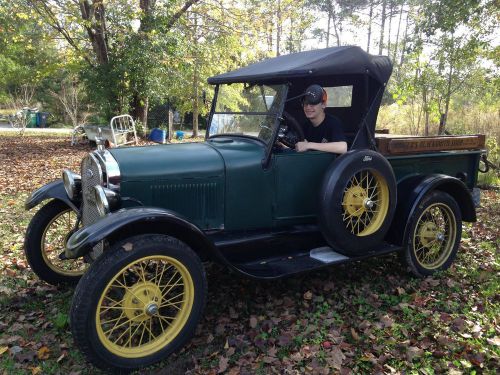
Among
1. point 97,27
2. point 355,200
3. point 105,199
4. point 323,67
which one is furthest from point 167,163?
point 97,27

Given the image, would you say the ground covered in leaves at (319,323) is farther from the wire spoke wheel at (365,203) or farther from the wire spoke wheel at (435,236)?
the wire spoke wheel at (365,203)

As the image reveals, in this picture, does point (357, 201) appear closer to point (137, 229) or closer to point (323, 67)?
point (323, 67)

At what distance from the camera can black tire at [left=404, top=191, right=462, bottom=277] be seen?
4039 millimetres

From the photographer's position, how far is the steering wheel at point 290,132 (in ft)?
12.5

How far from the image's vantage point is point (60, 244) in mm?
4559

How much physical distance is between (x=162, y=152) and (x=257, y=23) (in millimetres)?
11363

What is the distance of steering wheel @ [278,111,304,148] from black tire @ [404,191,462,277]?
4.34 ft

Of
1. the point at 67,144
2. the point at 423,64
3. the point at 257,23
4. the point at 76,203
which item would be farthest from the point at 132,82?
the point at 76,203

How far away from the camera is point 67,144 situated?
13.9 m

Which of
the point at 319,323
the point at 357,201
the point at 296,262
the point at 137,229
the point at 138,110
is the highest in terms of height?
the point at 138,110

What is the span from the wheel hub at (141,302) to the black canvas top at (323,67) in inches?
76.5

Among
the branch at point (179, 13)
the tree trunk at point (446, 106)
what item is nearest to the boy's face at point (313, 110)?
the tree trunk at point (446, 106)

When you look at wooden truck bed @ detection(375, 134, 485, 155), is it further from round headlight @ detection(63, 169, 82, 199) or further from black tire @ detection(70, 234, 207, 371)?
round headlight @ detection(63, 169, 82, 199)

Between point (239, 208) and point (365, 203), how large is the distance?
3.69 ft
